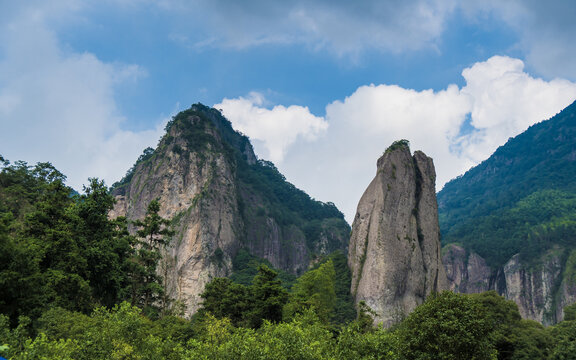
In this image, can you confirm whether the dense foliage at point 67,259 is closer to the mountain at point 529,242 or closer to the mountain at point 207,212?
the mountain at point 207,212

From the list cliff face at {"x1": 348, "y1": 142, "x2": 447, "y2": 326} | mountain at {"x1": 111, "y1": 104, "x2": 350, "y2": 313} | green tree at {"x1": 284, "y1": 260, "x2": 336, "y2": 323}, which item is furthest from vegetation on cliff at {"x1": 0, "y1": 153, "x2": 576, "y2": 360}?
mountain at {"x1": 111, "y1": 104, "x2": 350, "y2": 313}

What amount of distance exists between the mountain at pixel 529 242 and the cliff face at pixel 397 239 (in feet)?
174

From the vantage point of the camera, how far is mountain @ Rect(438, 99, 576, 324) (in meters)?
104

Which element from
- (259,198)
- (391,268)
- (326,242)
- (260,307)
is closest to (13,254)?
(260,307)

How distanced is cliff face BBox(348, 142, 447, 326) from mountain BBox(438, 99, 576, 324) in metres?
53.1

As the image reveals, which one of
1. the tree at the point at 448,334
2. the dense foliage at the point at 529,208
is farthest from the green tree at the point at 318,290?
the dense foliage at the point at 529,208

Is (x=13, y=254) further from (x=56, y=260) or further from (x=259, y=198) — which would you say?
(x=259, y=198)

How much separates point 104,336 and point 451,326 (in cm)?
1630

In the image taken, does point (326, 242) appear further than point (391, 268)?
Yes

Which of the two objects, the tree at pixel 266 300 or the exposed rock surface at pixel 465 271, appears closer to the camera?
the tree at pixel 266 300

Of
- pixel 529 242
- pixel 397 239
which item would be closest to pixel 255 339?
pixel 397 239

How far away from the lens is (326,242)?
117 meters

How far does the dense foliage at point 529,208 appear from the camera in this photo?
119 m

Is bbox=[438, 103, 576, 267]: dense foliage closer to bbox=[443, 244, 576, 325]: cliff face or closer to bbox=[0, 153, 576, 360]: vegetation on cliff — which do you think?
bbox=[443, 244, 576, 325]: cliff face
